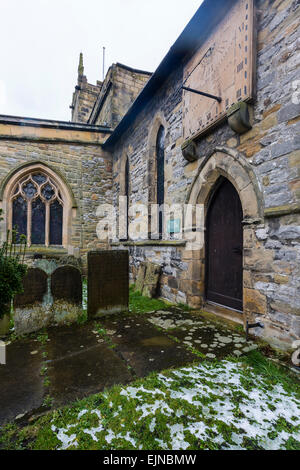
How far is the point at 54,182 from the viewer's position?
29.4 ft

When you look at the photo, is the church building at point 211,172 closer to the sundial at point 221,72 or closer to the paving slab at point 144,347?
the sundial at point 221,72

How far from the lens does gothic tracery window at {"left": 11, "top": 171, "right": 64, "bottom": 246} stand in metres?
8.54

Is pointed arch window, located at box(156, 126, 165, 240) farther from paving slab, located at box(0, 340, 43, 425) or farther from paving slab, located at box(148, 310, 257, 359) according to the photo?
paving slab, located at box(0, 340, 43, 425)

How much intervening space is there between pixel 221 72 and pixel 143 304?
4499mm

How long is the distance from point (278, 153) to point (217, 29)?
107 inches

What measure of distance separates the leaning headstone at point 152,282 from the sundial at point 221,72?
300 centimetres

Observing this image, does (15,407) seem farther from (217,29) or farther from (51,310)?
(217,29)

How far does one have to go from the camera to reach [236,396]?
1.85 m

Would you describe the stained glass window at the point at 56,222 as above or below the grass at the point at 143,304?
above

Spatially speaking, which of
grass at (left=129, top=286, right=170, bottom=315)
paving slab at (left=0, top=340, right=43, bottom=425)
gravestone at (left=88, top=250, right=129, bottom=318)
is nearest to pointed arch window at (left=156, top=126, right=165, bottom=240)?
grass at (left=129, top=286, right=170, bottom=315)

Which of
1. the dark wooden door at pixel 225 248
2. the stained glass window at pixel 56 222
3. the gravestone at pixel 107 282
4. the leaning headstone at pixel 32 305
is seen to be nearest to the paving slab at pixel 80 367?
the leaning headstone at pixel 32 305

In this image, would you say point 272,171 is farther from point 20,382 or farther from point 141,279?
point 141,279

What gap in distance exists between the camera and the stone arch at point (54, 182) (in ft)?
26.8

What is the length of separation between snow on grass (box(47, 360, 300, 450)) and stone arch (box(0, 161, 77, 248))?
25.6 ft
